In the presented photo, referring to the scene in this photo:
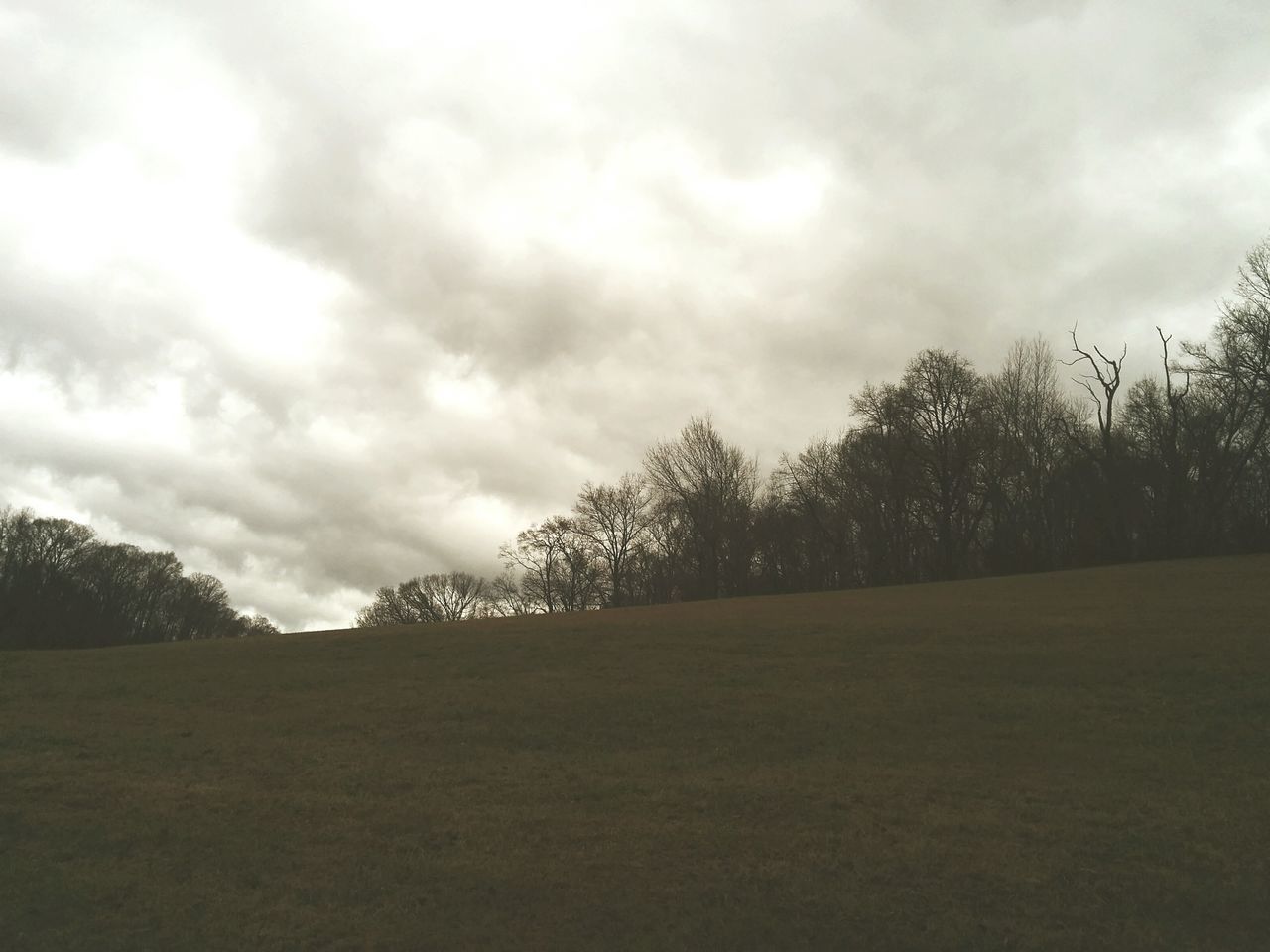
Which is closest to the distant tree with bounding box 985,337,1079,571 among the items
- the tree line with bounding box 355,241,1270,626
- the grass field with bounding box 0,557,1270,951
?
the tree line with bounding box 355,241,1270,626

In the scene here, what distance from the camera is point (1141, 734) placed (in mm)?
16094

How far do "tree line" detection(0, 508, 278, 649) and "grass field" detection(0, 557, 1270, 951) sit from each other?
46758 mm

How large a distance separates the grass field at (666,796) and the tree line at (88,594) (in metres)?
46.8

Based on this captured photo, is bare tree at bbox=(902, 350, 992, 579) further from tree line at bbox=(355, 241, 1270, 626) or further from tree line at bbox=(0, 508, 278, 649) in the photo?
tree line at bbox=(0, 508, 278, 649)

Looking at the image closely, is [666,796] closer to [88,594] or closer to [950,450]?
[950,450]

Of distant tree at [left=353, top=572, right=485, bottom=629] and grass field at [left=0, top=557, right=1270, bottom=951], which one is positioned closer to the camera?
grass field at [left=0, top=557, right=1270, bottom=951]

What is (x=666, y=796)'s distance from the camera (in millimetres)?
13750

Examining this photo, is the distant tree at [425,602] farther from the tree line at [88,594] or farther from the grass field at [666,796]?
the grass field at [666,796]

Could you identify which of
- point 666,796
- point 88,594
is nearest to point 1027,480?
point 666,796

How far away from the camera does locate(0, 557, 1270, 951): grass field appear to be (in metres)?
9.55

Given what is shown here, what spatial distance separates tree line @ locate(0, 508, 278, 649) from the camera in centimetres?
7369

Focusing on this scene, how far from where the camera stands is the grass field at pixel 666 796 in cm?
955

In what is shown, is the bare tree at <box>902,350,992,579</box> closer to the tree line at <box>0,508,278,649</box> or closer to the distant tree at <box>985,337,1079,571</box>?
the distant tree at <box>985,337,1079,571</box>

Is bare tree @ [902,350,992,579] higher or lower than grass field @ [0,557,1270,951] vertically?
higher
